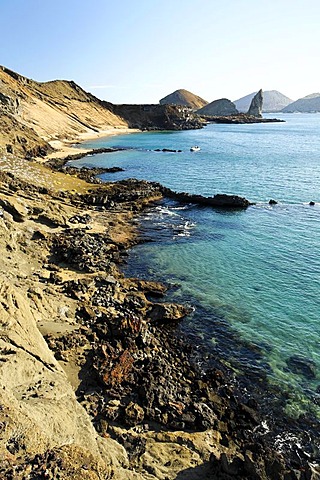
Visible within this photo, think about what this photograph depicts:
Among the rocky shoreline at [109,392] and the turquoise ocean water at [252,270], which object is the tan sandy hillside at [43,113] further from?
the rocky shoreline at [109,392]

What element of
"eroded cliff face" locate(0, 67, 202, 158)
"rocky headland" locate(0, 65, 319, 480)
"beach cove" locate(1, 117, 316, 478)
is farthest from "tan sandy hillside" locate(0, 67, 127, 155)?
"beach cove" locate(1, 117, 316, 478)

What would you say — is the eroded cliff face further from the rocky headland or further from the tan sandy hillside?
the rocky headland

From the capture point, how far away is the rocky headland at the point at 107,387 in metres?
9.25

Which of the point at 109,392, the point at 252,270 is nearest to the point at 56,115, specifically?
the point at 252,270

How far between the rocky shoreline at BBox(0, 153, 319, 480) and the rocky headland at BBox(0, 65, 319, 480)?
0.15ft

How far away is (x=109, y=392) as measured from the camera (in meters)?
13.6

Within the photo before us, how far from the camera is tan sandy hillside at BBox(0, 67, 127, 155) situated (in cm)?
7399

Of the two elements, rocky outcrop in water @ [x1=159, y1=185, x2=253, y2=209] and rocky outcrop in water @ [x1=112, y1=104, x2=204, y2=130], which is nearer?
rocky outcrop in water @ [x1=159, y1=185, x2=253, y2=209]

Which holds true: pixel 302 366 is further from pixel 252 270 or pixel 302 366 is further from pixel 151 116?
pixel 151 116

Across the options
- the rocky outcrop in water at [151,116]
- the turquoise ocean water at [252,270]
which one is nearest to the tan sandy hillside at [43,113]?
the rocky outcrop in water at [151,116]

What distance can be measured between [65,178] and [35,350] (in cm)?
4301

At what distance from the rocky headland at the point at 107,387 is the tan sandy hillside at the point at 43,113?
40911 millimetres

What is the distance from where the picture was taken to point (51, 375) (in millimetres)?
12125

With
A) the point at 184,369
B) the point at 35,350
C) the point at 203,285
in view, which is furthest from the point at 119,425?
the point at 203,285
